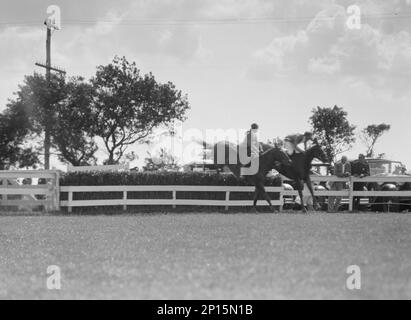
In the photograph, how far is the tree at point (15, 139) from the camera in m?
59.1

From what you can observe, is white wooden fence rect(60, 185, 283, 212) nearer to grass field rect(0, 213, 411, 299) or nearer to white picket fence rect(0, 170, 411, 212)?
white picket fence rect(0, 170, 411, 212)

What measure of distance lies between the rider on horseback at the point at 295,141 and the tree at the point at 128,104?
35.7 m

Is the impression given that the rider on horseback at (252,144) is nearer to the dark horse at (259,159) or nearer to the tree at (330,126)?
the dark horse at (259,159)

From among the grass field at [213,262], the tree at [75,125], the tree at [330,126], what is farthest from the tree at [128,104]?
the grass field at [213,262]

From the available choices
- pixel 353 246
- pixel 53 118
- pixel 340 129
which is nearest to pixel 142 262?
pixel 353 246

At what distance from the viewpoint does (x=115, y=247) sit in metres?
10.0

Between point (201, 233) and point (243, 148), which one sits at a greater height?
point (243, 148)

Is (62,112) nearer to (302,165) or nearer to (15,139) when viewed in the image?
(15,139)

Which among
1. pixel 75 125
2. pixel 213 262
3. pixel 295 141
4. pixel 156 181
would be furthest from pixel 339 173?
pixel 75 125

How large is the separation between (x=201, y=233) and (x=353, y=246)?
153 inches

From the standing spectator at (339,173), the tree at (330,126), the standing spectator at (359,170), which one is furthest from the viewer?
the tree at (330,126)

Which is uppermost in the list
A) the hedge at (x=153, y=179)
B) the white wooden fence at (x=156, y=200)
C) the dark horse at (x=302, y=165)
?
the dark horse at (x=302, y=165)

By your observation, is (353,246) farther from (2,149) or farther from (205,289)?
(2,149)

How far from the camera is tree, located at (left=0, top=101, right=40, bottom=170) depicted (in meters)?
59.1
